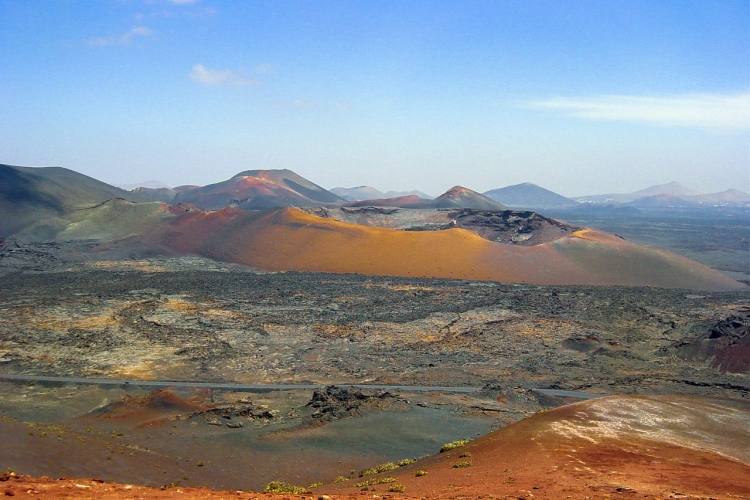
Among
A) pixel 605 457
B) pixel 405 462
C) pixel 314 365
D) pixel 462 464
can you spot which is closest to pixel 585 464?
pixel 605 457

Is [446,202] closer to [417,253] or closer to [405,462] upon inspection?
[417,253]

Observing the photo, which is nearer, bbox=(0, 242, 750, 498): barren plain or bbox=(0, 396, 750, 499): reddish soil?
bbox=(0, 396, 750, 499): reddish soil

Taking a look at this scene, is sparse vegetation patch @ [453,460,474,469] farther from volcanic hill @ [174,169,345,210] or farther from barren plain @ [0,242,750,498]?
volcanic hill @ [174,169,345,210]

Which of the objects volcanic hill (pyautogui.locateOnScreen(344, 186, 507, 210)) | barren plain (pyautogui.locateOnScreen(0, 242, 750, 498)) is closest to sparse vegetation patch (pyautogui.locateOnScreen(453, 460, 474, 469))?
barren plain (pyautogui.locateOnScreen(0, 242, 750, 498))

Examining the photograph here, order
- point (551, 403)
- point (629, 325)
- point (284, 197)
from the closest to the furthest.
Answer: point (551, 403) < point (629, 325) < point (284, 197)

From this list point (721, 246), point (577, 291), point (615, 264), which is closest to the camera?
point (577, 291)

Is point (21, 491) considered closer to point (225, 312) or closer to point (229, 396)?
point (229, 396)

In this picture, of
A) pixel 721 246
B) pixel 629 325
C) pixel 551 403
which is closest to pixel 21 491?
pixel 551 403
